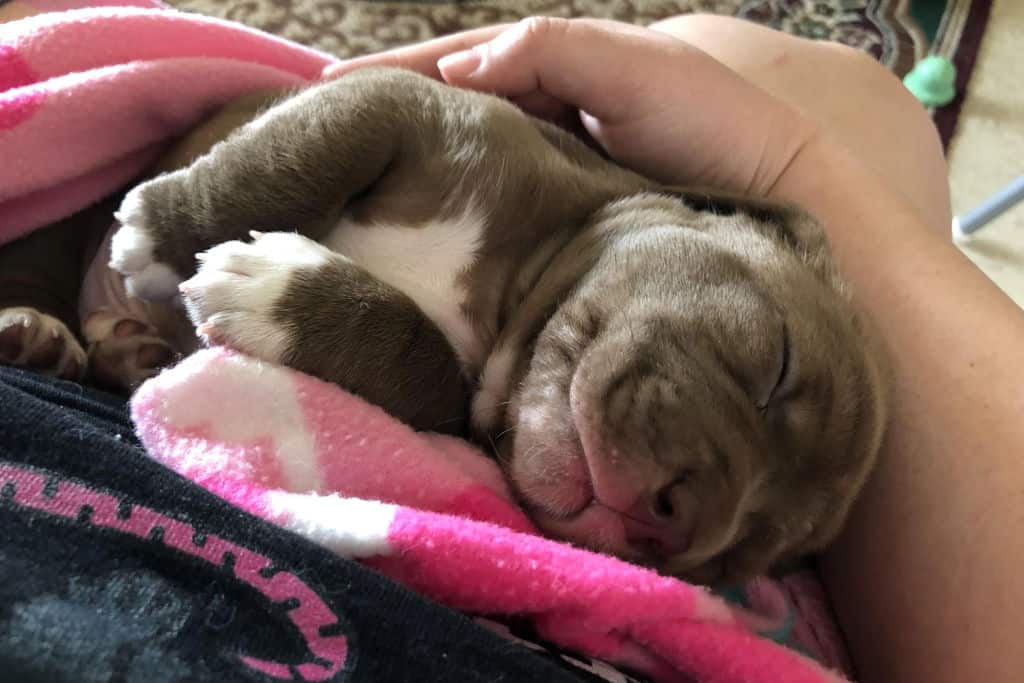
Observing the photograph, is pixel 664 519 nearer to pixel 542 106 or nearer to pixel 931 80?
pixel 542 106

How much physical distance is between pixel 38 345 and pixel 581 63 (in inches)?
35.2

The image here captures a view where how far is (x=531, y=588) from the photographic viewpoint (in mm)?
772

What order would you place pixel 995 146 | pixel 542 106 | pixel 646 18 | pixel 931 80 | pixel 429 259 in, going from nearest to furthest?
1. pixel 429 259
2. pixel 542 106
3. pixel 646 18
4. pixel 931 80
5. pixel 995 146

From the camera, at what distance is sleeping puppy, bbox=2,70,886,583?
3.24ft

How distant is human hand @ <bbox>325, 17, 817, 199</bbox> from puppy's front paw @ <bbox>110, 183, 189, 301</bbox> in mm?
496

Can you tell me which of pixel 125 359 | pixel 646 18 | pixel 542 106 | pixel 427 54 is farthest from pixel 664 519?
pixel 646 18

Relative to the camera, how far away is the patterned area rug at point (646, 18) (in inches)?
97.5

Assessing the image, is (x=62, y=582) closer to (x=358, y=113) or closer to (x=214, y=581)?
(x=214, y=581)

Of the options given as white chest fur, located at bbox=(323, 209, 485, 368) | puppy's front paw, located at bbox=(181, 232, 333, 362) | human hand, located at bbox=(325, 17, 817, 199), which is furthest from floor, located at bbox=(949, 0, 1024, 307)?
puppy's front paw, located at bbox=(181, 232, 333, 362)

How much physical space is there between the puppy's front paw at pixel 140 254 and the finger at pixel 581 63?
1.92 feet

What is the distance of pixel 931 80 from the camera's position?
3016 mm

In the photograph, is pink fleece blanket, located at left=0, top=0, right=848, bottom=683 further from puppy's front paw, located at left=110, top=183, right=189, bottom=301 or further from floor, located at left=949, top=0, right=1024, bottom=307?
floor, located at left=949, top=0, right=1024, bottom=307

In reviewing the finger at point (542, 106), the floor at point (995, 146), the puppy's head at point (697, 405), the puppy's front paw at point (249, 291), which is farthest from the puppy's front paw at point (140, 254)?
the floor at point (995, 146)

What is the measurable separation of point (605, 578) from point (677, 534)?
19 centimetres
